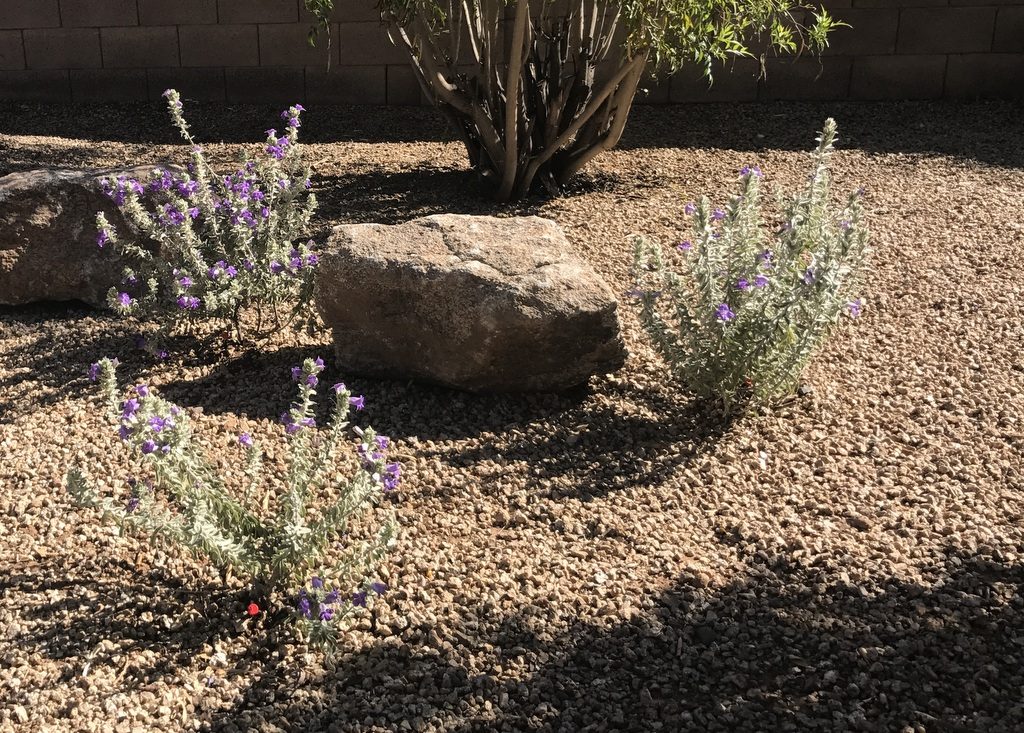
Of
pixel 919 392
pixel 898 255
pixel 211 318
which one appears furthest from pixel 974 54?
pixel 211 318

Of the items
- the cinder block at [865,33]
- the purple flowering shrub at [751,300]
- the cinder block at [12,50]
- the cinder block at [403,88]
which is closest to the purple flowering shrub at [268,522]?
the purple flowering shrub at [751,300]

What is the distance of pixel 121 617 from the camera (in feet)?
9.13

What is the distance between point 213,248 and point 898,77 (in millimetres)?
5425

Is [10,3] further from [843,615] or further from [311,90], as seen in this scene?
[843,615]

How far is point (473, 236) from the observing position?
3.95 metres

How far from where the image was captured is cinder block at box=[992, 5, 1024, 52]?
749cm

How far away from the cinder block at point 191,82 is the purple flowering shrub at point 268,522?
5673mm

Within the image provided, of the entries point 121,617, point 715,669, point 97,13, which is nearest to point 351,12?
point 97,13

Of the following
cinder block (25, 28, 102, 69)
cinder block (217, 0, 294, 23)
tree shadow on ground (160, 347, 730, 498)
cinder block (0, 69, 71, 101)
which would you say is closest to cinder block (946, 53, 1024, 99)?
cinder block (217, 0, 294, 23)

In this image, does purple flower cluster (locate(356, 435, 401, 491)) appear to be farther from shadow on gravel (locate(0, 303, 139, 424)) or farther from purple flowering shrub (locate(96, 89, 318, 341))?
shadow on gravel (locate(0, 303, 139, 424))

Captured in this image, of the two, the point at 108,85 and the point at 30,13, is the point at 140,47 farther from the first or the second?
the point at 30,13

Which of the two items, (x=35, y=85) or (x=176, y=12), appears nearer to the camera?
(x=176, y=12)

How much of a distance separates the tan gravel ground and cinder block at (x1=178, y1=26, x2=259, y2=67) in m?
3.80

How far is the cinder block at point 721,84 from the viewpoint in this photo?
7680 mm
